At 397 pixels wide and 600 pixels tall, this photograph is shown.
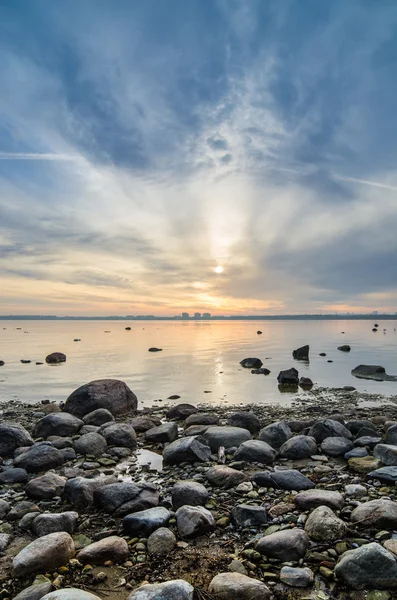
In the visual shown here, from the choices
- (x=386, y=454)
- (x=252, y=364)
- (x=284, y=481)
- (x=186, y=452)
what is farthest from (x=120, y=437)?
(x=252, y=364)

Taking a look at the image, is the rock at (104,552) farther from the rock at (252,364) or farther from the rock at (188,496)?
the rock at (252,364)

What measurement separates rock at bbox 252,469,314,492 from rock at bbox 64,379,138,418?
27.4 feet

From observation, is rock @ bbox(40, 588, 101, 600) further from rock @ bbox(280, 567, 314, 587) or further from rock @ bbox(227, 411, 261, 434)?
rock @ bbox(227, 411, 261, 434)

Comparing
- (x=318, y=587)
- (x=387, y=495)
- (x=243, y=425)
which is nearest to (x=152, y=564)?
(x=318, y=587)

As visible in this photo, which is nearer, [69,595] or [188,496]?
[69,595]

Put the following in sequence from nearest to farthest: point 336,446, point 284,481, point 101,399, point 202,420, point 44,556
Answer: point 44,556 < point 284,481 < point 336,446 < point 202,420 < point 101,399

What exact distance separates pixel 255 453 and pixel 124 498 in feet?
11.1

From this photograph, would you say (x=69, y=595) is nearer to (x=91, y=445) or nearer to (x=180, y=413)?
(x=91, y=445)

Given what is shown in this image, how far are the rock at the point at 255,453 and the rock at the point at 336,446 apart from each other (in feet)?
4.26

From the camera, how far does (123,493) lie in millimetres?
6289

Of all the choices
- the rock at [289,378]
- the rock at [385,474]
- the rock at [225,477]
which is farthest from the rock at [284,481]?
the rock at [289,378]

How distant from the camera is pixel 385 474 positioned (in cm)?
718

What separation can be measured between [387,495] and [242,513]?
2.66m

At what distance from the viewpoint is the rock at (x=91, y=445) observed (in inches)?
372
